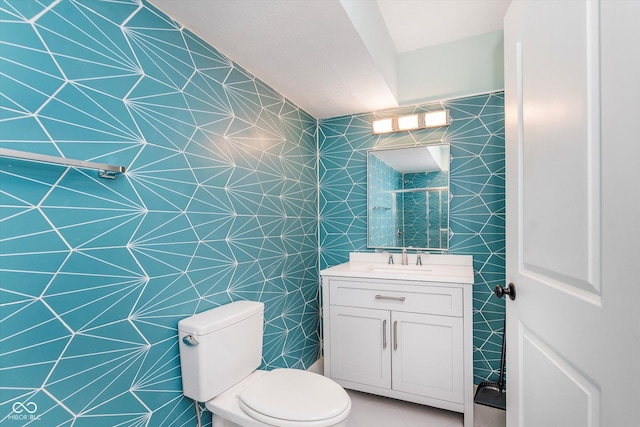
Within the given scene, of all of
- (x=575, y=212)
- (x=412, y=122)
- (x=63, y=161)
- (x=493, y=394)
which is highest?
(x=412, y=122)

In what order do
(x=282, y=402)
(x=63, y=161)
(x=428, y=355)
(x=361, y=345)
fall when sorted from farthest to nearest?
(x=361, y=345) → (x=428, y=355) → (x=282, y=402) → (x=63, y=161)

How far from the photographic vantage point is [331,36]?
142cm

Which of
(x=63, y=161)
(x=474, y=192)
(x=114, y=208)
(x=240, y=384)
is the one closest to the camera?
(x=63, y=161)

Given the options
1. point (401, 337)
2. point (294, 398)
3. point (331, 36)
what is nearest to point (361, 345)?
point (401, 337)

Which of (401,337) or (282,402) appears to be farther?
(401,337)

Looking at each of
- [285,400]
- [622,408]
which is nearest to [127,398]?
[285,400]

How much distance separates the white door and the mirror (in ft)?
3.67

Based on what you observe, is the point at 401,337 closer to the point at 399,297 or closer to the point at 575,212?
the point at 399,297

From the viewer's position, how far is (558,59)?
76 centimetres

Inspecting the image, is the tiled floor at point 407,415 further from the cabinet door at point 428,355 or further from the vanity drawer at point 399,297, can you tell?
the vanity drawer at point 399,297

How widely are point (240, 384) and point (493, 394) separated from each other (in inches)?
60.0

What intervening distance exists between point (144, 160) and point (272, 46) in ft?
2.74

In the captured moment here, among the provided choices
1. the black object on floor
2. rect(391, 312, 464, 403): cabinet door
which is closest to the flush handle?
rect(391, 312, 464, 403): cabinet door

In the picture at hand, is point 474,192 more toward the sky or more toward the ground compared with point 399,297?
more toward the sky
